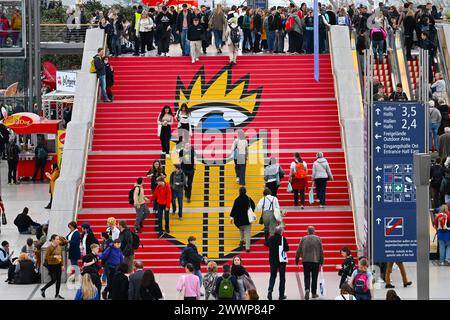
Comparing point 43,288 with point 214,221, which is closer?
point 43,288

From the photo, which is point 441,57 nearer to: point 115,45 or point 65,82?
point 115,45

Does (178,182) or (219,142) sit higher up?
(219,142)

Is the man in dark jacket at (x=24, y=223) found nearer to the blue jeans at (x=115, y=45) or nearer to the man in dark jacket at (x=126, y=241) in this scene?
the man in dark jacket at (x=126, y=241)

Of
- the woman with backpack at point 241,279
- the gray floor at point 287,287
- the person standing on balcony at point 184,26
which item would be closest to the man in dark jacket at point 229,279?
the woman with backpack at point 241,279

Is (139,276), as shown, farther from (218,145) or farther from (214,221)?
(218,145)

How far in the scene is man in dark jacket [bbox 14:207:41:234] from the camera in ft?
96.8

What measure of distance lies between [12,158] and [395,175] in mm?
19385

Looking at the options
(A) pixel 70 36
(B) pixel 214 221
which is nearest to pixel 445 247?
(B) pixel 214 221

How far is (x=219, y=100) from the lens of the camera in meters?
32.9

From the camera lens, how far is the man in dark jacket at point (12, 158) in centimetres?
3850

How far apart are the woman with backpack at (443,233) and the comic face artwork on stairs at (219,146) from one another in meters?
3.99

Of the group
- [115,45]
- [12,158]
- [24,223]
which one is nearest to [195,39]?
[115,45]

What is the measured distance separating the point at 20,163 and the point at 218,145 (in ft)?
38.5

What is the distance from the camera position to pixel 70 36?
173 ft
